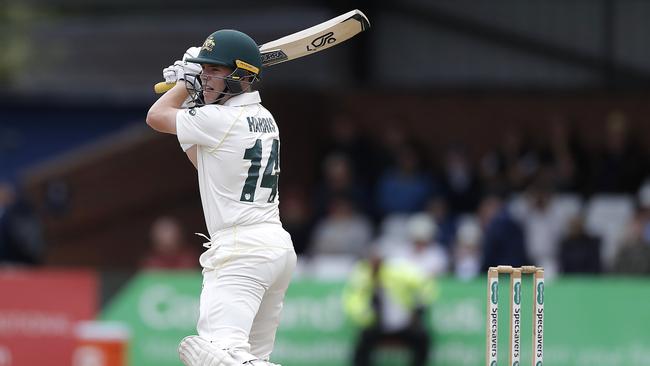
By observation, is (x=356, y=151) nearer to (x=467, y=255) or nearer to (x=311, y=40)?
(x=467, y=255)

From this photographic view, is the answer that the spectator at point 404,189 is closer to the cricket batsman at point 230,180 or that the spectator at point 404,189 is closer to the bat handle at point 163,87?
the bat handle at point 163,87

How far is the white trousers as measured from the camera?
5801 millimetres

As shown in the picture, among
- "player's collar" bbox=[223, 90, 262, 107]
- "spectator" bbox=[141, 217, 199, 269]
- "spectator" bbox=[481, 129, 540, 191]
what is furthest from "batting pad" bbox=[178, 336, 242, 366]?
"spectator" bbox=[481, 129, 540, 191]

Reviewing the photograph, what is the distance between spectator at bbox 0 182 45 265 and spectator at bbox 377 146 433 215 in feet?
12.2

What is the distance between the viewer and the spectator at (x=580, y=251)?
12.7 meters

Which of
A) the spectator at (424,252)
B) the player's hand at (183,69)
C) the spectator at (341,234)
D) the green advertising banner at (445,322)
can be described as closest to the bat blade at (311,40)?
the player's hand at (183,69)

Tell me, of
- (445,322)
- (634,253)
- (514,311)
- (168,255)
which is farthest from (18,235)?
(514,311)

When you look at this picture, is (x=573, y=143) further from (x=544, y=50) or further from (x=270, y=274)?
(x=270, y=274)

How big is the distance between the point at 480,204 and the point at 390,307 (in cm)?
280

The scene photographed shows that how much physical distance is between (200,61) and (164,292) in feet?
21.4

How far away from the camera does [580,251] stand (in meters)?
12.7

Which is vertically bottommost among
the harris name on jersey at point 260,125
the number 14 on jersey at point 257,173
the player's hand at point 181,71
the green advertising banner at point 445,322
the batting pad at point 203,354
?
the batting pad at point 203,354

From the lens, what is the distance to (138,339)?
12.2 metres

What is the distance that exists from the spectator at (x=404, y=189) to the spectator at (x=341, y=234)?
2.21ft
